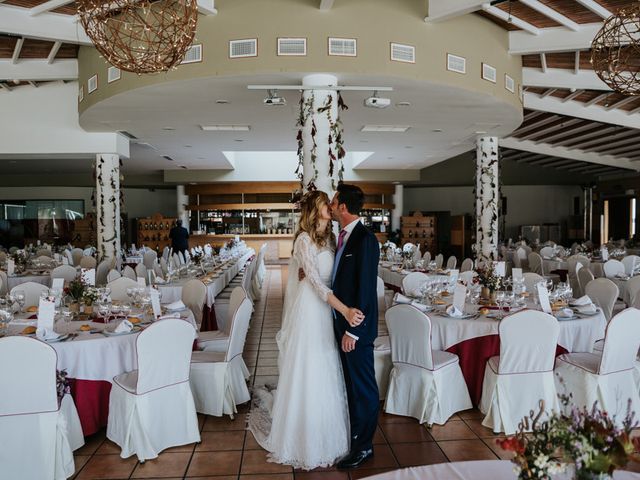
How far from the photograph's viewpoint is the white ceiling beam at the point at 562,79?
28.5 feet

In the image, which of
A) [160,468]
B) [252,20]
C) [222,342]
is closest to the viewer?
[160,468]

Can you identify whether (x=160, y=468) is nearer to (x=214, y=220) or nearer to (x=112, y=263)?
(x=112, y=263)

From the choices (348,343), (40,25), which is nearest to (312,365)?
(348,343)

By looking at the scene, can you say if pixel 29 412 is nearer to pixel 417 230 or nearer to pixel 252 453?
pixel 252 453

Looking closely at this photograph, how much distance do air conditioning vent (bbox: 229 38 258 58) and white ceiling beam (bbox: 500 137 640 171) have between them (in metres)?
10.3

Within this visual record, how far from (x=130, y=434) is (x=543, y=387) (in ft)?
10.3

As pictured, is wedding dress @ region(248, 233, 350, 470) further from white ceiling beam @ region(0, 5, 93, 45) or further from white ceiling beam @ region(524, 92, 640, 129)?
white ceiling beam @ region(524, 92, 640, 129)

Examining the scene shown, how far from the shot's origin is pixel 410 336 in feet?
15.1

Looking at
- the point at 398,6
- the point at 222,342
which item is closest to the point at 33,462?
the point at 222,342

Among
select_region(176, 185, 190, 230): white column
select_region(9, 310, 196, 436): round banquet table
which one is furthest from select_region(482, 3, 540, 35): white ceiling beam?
select_region(176, 185, 190, 230): white column

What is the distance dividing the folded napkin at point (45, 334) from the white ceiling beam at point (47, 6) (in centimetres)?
410

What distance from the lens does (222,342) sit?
5.41 meters

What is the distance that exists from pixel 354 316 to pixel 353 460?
106cm

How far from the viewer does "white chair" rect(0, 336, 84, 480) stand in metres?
3.46
